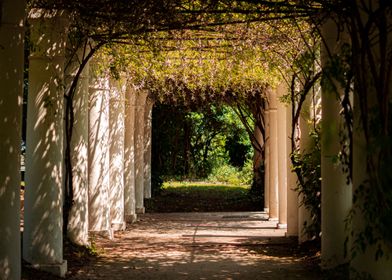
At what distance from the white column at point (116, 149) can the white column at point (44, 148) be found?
5727mm

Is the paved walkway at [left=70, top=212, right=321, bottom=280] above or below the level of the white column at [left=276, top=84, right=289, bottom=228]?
below

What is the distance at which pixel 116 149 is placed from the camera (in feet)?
48.6

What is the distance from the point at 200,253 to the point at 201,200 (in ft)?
48.9

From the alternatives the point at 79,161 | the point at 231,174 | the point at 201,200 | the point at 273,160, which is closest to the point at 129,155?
the point at 273,160

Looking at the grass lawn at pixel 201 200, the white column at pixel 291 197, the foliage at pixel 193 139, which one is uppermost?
the foliage at pixel 193 139

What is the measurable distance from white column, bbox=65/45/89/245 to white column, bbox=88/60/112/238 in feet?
4.34

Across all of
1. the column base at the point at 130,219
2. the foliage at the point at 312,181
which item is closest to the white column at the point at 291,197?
the foliage at the point at 312,181

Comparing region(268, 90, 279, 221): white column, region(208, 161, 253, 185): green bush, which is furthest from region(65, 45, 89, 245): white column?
region(208, 161, 253, 185): green bush

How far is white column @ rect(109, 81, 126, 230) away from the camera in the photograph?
48.1ft

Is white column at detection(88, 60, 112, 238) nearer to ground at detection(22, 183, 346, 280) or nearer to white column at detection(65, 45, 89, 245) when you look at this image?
ground at detection(22, 183, 346, 280)

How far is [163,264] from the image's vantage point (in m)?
10.2

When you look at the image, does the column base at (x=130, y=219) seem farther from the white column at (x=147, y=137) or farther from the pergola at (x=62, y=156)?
the white column at (x=147, y=137)

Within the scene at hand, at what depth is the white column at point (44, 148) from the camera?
340 inches

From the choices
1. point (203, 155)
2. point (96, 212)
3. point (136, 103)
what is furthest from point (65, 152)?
point (203, 155)
